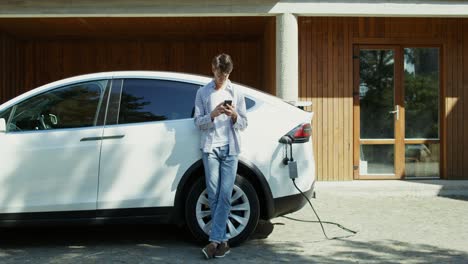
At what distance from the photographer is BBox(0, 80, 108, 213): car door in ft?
18.3

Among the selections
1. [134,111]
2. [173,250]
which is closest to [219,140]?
[134,111]

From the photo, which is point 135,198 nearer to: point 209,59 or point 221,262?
point 221,262

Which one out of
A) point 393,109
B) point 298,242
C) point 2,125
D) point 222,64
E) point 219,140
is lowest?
point 298,242

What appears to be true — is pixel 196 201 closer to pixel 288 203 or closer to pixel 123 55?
pixel 288 203

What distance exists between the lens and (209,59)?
527 inches

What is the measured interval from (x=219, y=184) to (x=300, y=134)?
39.0 inches

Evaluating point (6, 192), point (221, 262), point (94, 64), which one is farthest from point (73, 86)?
point (94, 64)

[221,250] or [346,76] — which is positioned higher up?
[346,76]

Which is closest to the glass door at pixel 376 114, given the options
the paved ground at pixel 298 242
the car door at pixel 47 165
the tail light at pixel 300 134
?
the paved ground at pixel 298 242

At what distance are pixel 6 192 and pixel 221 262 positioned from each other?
2.09 metres

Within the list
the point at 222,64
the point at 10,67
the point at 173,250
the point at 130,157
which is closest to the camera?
the point at 222,64

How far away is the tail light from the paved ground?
1040 millimetres

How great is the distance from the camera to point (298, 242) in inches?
241

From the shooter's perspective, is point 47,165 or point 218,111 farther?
point 47,165
